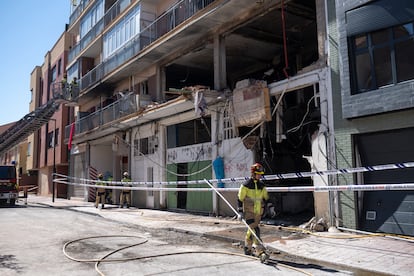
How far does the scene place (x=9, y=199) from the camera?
22.8 m

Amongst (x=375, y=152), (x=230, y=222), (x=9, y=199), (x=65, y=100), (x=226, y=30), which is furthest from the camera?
(x=65, y=100)

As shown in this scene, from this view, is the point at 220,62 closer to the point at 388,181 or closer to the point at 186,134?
the point at 186,134

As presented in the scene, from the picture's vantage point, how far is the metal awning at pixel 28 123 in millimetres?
27516

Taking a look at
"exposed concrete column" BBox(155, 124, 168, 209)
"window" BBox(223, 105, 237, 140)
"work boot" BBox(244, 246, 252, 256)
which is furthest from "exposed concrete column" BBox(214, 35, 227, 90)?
"work boot" BBox(244, 246, 252, 256)

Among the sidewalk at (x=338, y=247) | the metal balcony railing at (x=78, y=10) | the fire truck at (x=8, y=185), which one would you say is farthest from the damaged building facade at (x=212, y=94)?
the fire truck at (x=8, y=185)

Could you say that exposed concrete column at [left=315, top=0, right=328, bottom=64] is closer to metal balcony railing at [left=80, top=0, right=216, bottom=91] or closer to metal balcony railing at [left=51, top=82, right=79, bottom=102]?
metal balcony railing at [left=80, top=0, right=216, bottom=91]

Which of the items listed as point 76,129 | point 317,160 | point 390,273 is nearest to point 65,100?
point 76,129

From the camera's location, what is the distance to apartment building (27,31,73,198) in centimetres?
3400

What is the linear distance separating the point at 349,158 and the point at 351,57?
2733mm

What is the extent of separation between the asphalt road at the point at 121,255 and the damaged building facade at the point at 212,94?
410cm

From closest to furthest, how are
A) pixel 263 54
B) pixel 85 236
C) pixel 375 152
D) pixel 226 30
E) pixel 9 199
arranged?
pixel 375 152 < pixel 85 236 < pixel 226 30 < pixel 263 54 < pixel 9 199

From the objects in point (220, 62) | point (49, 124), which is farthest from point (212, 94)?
point (49, 124)

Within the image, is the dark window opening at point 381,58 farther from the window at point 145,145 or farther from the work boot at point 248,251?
the window at point 145,145

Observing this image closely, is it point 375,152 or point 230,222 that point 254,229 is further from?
point 230,222
